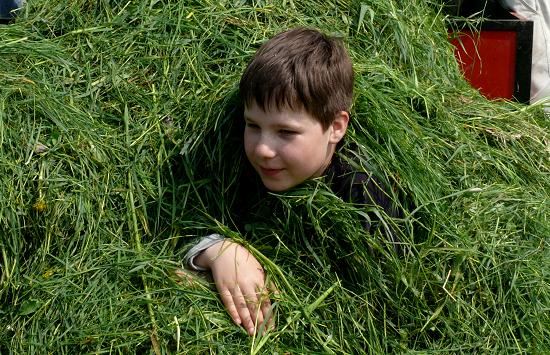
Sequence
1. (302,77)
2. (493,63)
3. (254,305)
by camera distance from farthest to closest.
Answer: (493,63) → (302,77) → (254,305)

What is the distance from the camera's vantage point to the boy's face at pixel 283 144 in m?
2.72

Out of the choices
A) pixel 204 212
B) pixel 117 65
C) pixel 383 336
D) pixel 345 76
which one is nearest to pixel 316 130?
pixel 345 76

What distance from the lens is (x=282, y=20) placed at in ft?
11.0

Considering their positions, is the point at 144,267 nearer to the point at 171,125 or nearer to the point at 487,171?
the point at 171,125

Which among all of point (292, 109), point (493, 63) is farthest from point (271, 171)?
point (493, 63)

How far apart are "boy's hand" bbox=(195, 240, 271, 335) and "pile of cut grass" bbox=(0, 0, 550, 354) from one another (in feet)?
0.11

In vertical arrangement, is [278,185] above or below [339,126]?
below

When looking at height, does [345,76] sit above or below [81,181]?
above

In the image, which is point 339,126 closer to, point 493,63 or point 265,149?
point 265,149

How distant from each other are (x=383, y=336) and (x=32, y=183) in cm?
111

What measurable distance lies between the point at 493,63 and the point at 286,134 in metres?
1.74

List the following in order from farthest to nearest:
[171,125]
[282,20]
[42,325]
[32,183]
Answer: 1. [282,20]
2. [171,125]
3. [32,183]
4. [42,325]

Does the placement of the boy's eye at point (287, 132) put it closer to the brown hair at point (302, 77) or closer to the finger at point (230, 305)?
the brown hair at point (302, 77)

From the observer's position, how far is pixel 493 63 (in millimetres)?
4156
